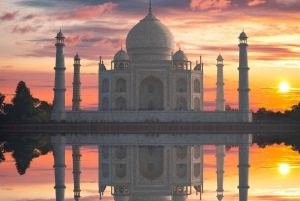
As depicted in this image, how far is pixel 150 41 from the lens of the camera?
4544 centimetres

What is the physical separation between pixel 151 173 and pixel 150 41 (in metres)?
28.9

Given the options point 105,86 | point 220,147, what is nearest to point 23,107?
point 105,86

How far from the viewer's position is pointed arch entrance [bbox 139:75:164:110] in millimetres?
44906

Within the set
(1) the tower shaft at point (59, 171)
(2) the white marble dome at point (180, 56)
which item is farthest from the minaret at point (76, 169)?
(2) the white marble dome at point (180, 56)

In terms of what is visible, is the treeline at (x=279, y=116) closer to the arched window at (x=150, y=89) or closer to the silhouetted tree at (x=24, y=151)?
the arched window at (x=150, y=89)

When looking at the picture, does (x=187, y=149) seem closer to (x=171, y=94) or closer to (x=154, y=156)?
(x=154, y=156)

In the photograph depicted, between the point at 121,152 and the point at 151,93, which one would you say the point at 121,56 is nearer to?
the point at 151,93

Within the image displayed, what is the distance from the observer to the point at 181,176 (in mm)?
16766

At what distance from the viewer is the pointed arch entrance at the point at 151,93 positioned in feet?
147

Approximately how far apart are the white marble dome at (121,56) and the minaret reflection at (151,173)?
20736 millimetres

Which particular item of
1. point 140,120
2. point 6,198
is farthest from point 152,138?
point 6,198

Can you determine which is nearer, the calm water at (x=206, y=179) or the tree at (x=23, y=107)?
the calm water at (x=206, y=179)

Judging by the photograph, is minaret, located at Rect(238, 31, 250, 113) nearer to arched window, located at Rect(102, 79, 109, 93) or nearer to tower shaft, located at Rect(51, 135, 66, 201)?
arched window, located at Rect(102, 79, 109, 93)

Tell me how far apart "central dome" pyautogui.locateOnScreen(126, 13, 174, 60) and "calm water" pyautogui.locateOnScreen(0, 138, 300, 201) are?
80.1 feet
